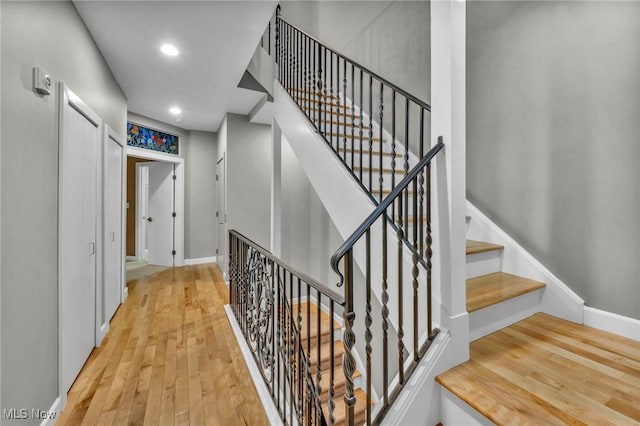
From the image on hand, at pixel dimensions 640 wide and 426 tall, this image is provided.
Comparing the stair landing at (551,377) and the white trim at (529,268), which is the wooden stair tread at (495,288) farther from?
the stair landing at (551,377)

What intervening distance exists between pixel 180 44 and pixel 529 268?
3.44 m

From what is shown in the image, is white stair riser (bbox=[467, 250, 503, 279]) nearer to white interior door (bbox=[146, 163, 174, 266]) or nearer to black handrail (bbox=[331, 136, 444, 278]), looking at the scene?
black handrail (bbox=[331, 136, 444, 278])

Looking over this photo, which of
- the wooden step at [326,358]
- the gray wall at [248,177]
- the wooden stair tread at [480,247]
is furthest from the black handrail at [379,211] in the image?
the gray wall at [248,177]

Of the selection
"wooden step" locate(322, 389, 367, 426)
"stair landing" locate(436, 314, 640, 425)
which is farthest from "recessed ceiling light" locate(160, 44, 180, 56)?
"wooden step" locate(322, 389, 367, 426)

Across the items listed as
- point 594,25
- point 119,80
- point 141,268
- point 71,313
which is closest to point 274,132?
point 119,80

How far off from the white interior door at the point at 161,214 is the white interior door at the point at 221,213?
854 millimetres

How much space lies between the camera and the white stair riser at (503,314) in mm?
1608

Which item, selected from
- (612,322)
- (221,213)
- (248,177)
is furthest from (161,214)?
(612,322)

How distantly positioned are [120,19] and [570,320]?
12.9ft

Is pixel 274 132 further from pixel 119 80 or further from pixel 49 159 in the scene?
pixel 49 159

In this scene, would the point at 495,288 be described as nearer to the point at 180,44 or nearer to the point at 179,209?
the point at 180,44

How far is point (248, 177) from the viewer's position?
4762 mm

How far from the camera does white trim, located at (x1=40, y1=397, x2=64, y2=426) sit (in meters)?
1.63

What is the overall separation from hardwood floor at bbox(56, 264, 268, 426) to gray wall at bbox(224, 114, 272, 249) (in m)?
1.53
